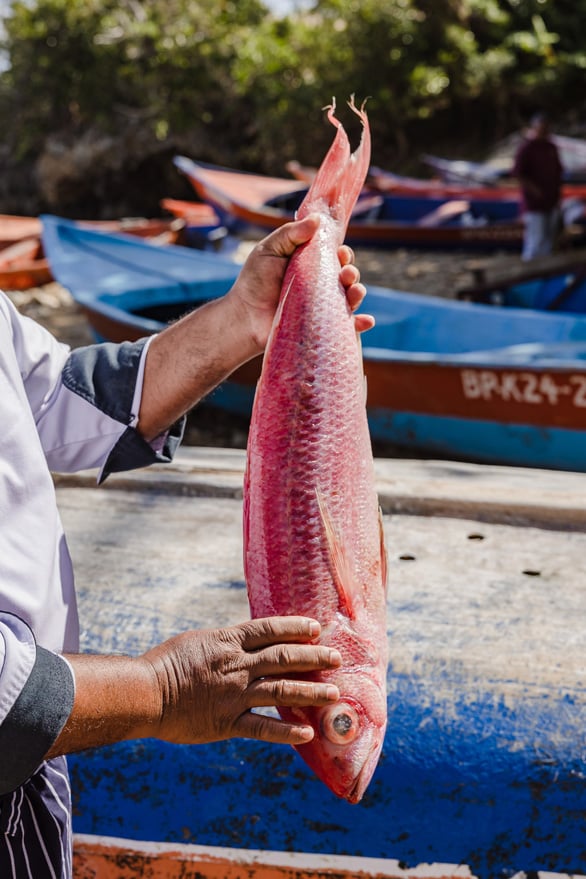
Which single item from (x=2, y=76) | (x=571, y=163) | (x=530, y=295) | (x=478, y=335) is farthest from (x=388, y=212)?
(x=2, y=76)

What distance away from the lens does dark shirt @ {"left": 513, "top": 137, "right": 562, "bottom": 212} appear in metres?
11.5

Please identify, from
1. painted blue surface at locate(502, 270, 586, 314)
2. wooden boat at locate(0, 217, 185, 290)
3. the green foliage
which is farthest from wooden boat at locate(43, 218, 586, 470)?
the green foliage

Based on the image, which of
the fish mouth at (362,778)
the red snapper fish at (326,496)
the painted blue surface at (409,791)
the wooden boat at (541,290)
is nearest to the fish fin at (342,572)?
the red snapper fish at (326,496)

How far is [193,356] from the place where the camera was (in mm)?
1868

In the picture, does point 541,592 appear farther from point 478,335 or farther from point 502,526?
point 478,335

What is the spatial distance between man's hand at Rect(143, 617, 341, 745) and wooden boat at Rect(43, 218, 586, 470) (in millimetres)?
4161

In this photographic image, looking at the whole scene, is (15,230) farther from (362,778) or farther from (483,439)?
(362,778)

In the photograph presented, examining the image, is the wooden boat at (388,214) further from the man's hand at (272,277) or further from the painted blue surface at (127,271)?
the man's hand at (272,277)

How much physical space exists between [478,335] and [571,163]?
33.5 feet

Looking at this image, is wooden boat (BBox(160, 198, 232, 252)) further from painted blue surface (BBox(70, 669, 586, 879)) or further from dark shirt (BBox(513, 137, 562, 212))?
painted blue surface (BBox(70, 669, 586, 879))

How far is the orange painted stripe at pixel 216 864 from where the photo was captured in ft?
5.80

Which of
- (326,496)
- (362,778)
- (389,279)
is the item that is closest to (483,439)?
(326,496)

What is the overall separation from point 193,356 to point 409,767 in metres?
1.00

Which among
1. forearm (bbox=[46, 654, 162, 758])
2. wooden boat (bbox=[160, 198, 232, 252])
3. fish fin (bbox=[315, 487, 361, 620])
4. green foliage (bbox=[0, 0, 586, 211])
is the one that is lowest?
wooden boat (bbox=[160, 198, 232, 252])
